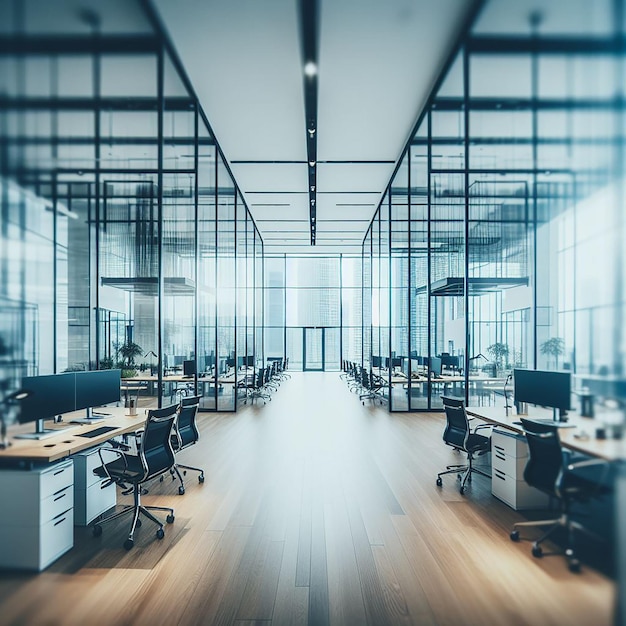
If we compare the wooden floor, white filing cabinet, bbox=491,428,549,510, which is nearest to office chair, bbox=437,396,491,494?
the wooden floor

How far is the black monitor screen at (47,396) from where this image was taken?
356 centimetres

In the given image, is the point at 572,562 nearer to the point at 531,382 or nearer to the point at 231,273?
the point at 531,382

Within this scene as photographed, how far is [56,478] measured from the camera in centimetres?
327

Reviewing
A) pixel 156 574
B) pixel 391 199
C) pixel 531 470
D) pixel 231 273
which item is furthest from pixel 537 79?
pixel 231 273

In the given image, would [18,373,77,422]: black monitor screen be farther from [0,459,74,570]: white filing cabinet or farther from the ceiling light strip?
the ceiling light strip

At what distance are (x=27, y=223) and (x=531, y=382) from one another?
4.59 metres

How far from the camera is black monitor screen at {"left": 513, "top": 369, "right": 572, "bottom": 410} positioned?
4.04 meters

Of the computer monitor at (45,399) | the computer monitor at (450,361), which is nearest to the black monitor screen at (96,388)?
the computer monitor at (45,399)

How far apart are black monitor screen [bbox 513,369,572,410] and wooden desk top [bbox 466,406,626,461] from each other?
6.5 inches

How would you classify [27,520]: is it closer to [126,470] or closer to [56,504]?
[56,504]

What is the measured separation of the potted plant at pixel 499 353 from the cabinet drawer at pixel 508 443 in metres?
3.53

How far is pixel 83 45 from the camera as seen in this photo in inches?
190

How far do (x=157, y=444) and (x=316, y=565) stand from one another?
5.56ft

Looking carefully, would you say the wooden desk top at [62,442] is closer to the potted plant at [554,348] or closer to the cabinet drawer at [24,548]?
the cabinet drawer at [24,548]
